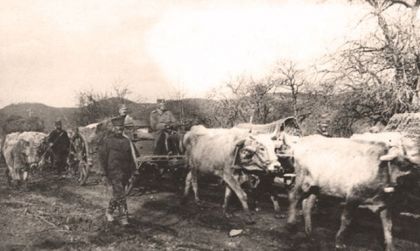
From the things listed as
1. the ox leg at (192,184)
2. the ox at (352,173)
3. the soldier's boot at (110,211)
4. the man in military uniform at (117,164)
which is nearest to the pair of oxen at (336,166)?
the ox at (352,173)

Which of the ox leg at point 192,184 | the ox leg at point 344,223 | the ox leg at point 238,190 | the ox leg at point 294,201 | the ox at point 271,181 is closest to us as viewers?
the ox leg at point 344,223

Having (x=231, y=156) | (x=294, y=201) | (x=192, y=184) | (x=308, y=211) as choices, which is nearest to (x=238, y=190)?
(x=231, y=156)

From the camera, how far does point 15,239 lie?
902cm

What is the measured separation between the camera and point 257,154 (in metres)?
11.1

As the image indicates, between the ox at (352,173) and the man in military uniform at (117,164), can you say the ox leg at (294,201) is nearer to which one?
the ox at (352,173)

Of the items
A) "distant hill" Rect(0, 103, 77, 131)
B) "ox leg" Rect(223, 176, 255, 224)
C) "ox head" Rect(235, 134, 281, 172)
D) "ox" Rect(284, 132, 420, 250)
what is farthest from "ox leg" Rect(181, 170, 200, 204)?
"distant hill" Rect(0, 103, 77, 131)

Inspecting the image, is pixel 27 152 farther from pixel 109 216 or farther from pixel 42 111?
pixel 42 111

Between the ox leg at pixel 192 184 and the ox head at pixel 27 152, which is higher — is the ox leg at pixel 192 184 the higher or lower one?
the lower one

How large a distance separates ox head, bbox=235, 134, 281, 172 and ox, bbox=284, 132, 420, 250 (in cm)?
122

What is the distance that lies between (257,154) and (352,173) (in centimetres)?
292

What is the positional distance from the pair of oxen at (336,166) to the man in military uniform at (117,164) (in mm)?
2405

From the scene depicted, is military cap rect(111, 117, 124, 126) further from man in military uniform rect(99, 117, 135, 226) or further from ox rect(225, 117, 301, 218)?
ox rect(225, 117, 301, 218)

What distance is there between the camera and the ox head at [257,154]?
426 inches

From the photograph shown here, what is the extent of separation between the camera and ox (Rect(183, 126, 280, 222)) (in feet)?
36.0
